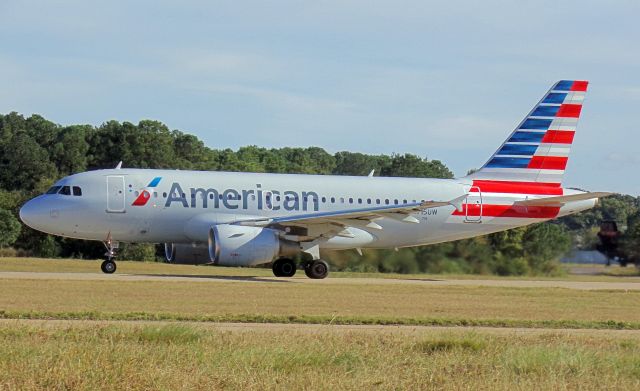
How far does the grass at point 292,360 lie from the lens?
12891 millimetres

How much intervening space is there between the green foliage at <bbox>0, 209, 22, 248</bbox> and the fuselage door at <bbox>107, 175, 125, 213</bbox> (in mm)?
22424

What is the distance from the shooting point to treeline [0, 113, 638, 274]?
137 ft

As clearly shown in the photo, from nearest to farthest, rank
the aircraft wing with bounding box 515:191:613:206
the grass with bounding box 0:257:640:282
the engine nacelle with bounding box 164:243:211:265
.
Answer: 1. the engine nacelle with bounding box 164:243:211:265
2. the grass with bounding box 0:257:640:282
3. the aircraft wing with bounding box 515:191:613:206

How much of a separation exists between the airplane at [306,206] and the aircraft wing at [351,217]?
1.3 inches

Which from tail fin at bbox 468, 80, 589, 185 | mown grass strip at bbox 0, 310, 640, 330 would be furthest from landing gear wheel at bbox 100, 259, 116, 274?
mown grass strip at bbox 0, 310, 640, 330

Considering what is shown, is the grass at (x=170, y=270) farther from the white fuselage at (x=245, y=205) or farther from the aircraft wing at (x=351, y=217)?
the aircraft wing at (x=351, y=217)

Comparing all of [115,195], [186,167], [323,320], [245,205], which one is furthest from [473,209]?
[186,167]

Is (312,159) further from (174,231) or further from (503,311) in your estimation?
(503,311)

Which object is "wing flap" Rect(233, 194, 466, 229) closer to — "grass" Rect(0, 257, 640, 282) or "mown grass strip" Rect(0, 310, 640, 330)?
"grass" Rect(0, 257, 640, 282)

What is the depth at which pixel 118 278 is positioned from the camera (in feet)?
106

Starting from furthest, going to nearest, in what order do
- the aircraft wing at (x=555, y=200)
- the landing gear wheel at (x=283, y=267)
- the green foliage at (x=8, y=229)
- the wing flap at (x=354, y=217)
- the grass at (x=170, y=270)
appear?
the green foliage at (x=8, y=229)
the aircraft wing at (x=555, y=200)
the grass at (x=170, y=270)
the landing gear wheel at (x=283, y=267)
the wing flap at (x=354, y=217)

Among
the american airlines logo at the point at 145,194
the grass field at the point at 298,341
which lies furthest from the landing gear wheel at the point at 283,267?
the grass field at the point at 298,341

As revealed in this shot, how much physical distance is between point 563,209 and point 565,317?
16.6 m

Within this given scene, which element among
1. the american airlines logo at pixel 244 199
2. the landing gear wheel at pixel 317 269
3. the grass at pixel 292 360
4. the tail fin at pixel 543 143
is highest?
the tail fin at pixel 543 143
